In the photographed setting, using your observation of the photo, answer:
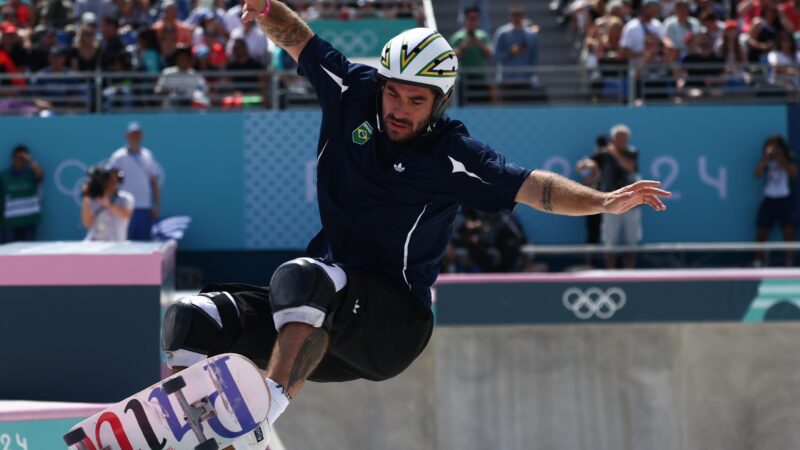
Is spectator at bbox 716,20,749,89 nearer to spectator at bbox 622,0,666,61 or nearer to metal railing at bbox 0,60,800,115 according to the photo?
metal railing at bbox 0,60,800,115

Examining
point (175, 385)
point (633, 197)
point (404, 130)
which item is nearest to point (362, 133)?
point (404, 130)

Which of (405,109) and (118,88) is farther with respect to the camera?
(118,88)

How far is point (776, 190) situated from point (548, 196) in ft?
37.0

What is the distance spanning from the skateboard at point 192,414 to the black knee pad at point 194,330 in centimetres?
36

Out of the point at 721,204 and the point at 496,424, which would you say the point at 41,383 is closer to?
the point at 496,424

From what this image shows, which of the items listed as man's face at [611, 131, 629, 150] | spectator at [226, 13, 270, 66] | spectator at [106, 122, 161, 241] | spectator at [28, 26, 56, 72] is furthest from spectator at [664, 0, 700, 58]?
spectator at [28, 26, 56, 72]

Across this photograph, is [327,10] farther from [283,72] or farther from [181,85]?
[181,85]

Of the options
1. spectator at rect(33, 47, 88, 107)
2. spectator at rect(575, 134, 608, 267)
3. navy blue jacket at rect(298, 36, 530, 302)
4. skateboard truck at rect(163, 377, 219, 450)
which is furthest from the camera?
spectator at rect(33, 47, 88, 107)

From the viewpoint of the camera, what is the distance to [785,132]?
15289 mm

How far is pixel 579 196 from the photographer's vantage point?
4605 mm

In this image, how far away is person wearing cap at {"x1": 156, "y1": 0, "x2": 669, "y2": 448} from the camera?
459 cm

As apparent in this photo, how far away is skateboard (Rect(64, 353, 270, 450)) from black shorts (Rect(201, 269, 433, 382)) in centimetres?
49

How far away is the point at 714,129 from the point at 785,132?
914mm

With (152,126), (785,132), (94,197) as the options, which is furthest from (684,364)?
(152,126)
